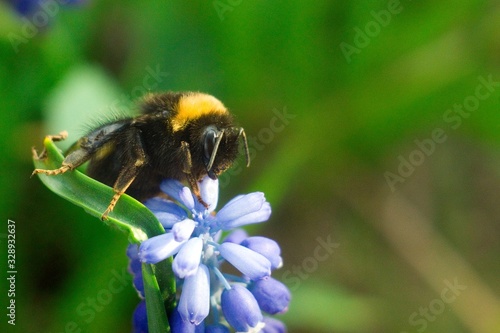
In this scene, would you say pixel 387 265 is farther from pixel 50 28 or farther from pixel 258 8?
pixel 50 28

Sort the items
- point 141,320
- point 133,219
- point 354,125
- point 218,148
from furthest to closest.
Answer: point 354,125, point 218,148, point 141,320, point 133,219

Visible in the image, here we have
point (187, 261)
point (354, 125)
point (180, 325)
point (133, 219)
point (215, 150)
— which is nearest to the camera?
point (187, 261)

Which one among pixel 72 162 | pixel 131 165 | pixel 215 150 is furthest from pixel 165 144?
pixel 72 162

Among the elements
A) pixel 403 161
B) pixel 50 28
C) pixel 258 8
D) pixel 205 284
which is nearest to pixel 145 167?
pixel 205 284

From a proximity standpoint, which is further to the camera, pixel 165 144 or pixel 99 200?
pixel 165 144

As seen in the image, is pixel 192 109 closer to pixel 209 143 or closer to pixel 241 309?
pixel 209 143

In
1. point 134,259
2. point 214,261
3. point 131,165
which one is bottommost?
point 214,261

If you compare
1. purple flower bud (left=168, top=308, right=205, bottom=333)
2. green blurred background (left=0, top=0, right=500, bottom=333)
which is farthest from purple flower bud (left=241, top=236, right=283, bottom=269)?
green blurred background (left=0, top=0, right=500, bottom=333)
